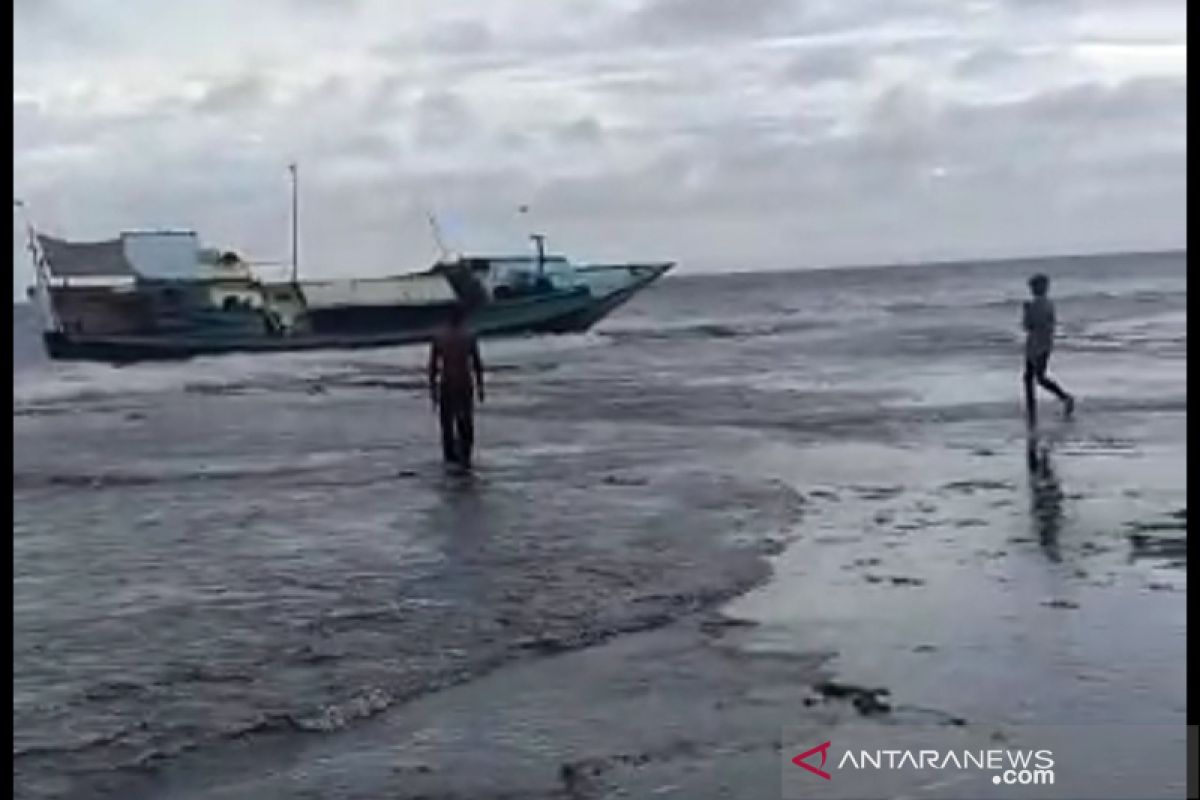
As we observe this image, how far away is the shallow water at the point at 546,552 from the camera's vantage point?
7.45 metres

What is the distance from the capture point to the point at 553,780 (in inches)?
236

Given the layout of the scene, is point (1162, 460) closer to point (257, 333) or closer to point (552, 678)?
point (552, 678)

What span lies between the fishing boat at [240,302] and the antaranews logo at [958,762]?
4274 cm

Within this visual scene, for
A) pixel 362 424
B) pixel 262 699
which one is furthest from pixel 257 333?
pixel 262 699

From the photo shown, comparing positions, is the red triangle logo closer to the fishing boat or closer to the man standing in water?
the man standing in water

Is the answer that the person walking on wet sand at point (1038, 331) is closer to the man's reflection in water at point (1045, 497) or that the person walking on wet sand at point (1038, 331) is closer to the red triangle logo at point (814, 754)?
the man's reflection in water at point (1045, 497)

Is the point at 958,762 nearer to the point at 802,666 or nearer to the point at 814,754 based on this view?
the point at 814,754

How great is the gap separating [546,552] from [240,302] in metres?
41.1

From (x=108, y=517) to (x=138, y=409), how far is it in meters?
16.5

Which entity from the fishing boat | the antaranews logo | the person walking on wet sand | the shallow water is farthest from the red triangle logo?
the fishing boat

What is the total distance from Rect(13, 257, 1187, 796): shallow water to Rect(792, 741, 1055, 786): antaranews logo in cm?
59

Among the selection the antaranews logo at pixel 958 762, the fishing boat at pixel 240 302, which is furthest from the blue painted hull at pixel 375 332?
the antaranews logo at pixel 958 762

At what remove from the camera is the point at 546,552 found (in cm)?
1159

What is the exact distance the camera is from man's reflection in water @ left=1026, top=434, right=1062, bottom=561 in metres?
10.8
